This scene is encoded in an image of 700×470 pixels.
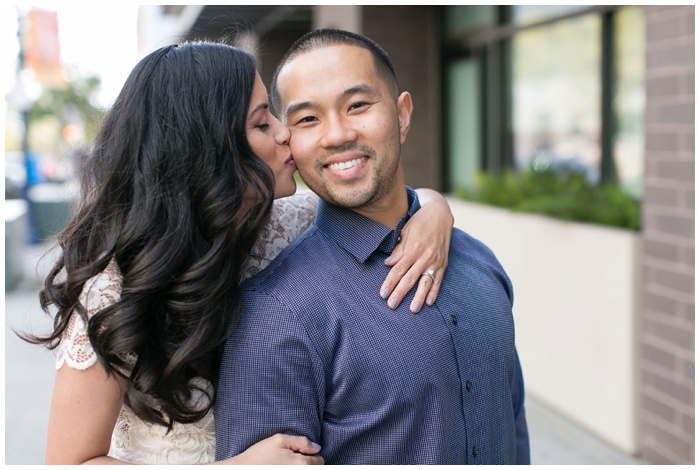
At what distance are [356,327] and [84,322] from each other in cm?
61

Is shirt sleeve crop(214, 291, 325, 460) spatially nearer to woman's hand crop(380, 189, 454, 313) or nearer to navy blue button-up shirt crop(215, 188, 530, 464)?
navy blue button-up shirt crop(215, 188, 530, 464)

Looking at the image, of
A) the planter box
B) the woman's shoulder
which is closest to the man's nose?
the woman's shoulder

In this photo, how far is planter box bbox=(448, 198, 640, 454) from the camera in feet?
15.5

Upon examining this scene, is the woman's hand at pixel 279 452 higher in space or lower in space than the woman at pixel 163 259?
lower

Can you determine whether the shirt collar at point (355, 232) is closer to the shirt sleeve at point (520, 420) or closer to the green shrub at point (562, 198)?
the shirt sleeve at point (520, 420)

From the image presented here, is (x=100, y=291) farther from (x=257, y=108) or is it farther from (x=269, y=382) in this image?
(x=257, y=108)

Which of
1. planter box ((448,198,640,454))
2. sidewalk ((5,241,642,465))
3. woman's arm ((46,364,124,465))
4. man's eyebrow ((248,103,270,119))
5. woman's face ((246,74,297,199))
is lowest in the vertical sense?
sidewalk ((5,241,642,465))

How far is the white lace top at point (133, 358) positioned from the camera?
1.79 meters

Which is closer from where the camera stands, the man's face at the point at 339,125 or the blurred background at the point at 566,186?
the man's face at the point at 339,125

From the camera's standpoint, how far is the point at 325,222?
2.12 meters

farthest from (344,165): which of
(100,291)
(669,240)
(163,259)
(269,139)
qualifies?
(669,240)

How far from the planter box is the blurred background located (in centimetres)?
1

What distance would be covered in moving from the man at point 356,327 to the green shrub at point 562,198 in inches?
116

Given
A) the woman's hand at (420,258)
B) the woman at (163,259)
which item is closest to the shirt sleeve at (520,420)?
the woman's hand at (420,258)
